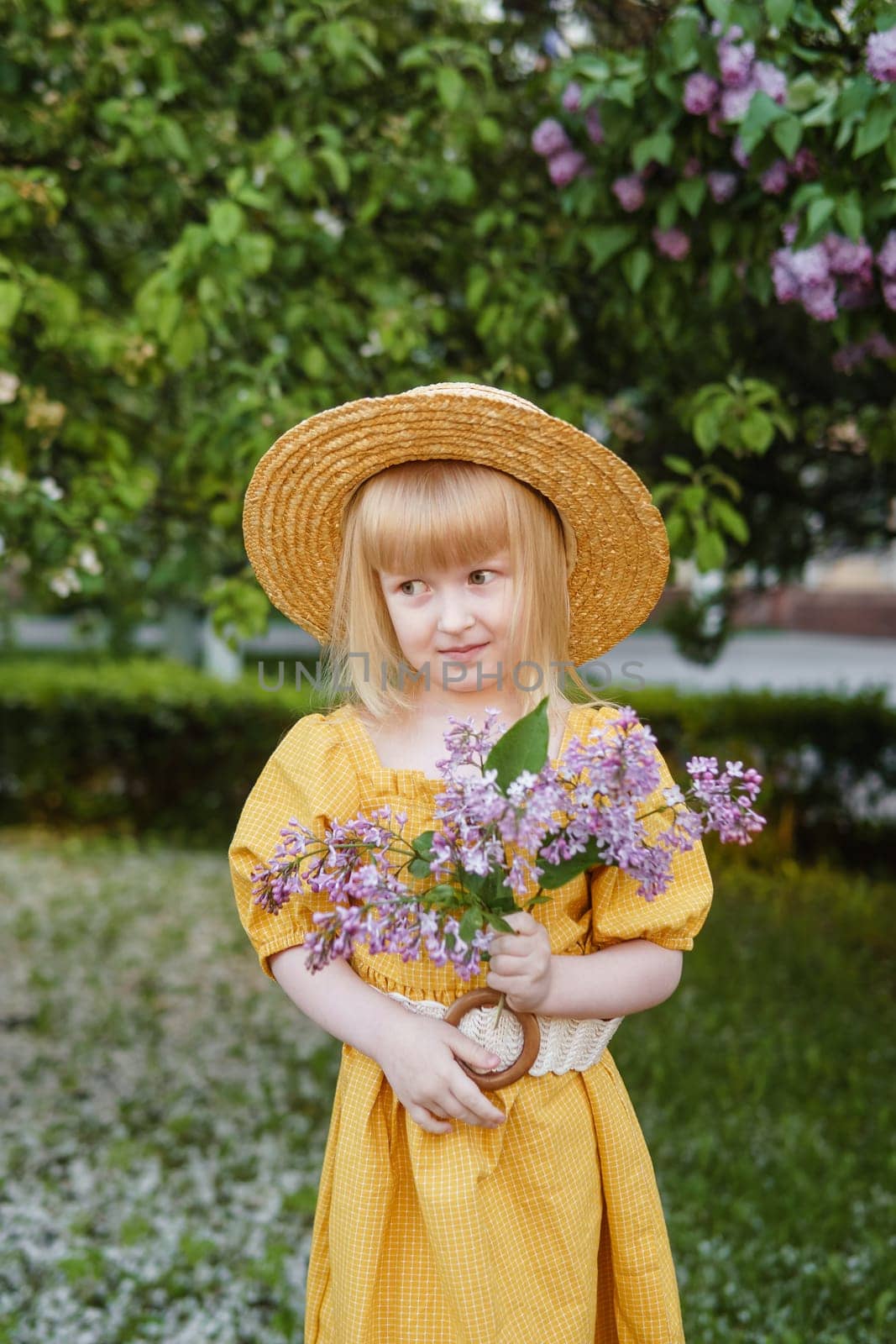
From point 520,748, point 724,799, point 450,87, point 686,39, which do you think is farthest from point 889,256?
point 520,748

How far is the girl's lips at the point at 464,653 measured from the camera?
1555 mm

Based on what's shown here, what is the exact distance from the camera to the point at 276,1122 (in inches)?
148

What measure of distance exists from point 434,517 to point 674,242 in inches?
55.5

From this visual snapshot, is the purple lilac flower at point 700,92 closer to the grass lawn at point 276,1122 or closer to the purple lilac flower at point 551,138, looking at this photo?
the purple lilac flower at point 551,138

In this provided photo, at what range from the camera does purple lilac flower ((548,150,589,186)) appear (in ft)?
8.93

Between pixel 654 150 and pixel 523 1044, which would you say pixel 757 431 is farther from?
pixel 523 1044

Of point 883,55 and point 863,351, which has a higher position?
point 883,55

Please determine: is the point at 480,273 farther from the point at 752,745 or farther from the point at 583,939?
the point at 752,745

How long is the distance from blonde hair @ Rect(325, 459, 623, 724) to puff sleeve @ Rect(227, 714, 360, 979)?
126 mm

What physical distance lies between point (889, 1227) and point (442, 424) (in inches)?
102

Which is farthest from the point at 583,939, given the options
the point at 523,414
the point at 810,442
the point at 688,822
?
the point at 810,442

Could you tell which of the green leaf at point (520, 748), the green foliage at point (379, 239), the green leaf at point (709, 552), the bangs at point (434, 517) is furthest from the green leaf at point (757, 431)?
the green leaf at point (520, 748)

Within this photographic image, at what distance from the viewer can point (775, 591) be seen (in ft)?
18.9

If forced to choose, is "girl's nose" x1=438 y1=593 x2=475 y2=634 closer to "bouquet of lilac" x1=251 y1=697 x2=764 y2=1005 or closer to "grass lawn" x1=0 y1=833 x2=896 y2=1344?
"bouquet of lilac" x1=251 y1=697 x2=764 y2=1005
